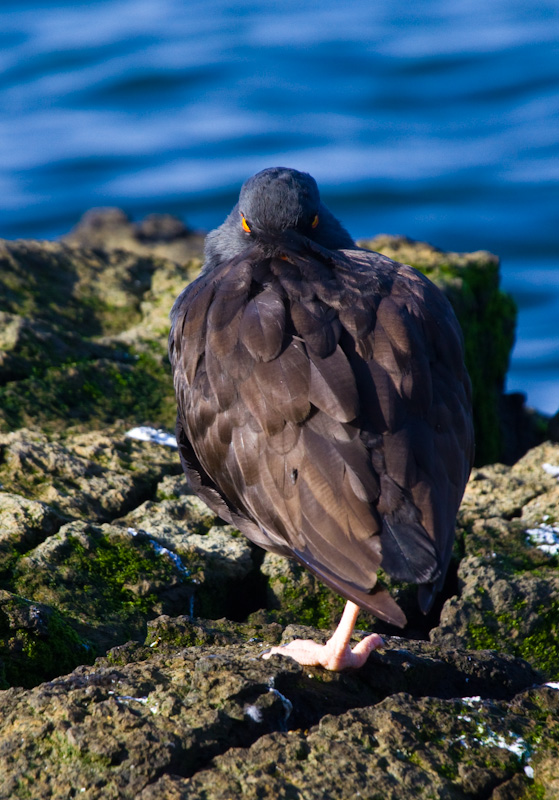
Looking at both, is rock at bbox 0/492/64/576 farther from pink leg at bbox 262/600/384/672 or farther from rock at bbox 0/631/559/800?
pink leg at bbox 262/600/384/672

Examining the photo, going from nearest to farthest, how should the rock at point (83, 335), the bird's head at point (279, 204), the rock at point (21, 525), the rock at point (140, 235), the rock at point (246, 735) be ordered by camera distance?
1. the rock at point (246, 735)
2. the rock at point (21, 525)
3. the bird's head at point (279, 204)
4. the rock at point (83, 335)
5. the rock at point (140, 235)

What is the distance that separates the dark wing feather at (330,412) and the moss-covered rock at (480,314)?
2268 mm

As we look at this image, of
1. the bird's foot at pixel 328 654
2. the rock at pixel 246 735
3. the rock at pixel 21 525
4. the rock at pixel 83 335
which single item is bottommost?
the rock at pixel 246 735

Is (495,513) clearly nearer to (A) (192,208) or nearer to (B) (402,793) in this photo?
(B) (402,793)

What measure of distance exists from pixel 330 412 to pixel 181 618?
98cm

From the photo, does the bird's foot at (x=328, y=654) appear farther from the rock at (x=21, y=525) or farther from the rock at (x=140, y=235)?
the rock at (x=140, y=235)

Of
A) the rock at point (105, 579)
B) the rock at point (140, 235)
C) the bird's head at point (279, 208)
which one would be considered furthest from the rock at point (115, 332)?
the rock at point (140, 235)

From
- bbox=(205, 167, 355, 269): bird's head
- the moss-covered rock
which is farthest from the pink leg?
the moss-covered rock

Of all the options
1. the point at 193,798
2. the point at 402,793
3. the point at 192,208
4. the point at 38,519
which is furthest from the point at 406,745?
the point at 192,208

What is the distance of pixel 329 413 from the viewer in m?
3.08

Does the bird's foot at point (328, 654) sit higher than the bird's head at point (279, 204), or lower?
lower

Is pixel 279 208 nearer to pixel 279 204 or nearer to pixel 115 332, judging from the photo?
pixel 279 204

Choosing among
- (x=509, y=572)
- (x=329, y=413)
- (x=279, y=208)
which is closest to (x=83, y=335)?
(x=279, y=208)

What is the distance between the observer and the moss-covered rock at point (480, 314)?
19.9 feet
